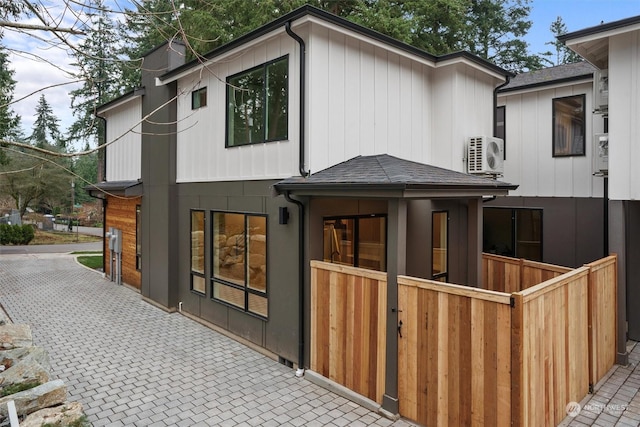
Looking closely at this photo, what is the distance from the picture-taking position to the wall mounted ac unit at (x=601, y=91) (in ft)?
22.3

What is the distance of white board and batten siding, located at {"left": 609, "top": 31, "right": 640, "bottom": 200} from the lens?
5.84m

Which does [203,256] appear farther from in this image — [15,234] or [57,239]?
[57,239]

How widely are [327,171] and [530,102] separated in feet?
19.7

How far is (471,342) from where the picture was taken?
3.99 meters

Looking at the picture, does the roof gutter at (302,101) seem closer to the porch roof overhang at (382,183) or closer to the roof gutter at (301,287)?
the porch roof overhang at (382,183)

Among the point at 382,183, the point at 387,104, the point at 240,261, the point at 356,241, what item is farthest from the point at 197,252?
the point at 382,183

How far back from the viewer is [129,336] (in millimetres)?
7383

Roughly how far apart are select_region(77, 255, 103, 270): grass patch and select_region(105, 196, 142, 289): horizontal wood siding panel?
11.4 feet

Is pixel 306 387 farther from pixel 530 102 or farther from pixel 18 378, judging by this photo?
pixel 530 102

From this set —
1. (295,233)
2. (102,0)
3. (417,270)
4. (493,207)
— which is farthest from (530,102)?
(102,0)

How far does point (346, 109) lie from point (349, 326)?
Result: 10.5ft

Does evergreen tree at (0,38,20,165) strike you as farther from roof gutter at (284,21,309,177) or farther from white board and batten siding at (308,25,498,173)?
white board and batten siding at (308,25,498,173)

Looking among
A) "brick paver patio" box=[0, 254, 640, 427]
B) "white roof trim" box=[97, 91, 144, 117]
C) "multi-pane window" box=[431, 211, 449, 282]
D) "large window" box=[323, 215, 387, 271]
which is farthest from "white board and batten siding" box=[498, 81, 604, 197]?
"white roof trim" box=[97, 91, 144, 117]

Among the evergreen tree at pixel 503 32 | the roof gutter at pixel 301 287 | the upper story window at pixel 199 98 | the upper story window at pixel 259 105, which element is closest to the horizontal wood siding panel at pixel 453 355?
the roof gutter at pixel 301 287
